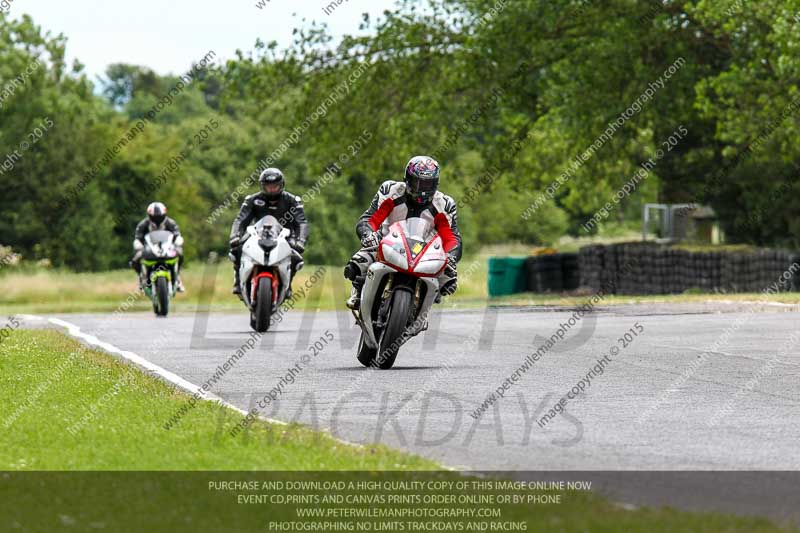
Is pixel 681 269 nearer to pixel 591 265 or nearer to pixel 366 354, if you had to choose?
pixel 591 265

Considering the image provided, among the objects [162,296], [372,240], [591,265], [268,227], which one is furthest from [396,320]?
[591,265]

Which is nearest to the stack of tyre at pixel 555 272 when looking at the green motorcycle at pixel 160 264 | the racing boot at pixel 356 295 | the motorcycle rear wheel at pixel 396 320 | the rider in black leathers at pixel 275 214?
the green motorcycle at pixel 160 264

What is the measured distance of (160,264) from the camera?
2641cm

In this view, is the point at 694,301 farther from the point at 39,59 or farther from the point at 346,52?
the point at 39,59

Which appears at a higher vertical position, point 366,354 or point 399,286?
point 399,286

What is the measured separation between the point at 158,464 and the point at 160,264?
18.8 metres

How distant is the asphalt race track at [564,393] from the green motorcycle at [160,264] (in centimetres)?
454

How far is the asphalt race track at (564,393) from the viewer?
26.3 ft

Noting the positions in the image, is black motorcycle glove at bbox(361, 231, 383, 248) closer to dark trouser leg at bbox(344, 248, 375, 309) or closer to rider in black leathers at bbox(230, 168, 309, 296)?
dark trouser leg at bbox(344, 248, 375, 309)

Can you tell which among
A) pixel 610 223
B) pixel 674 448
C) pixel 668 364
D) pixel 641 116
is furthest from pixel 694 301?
pixel 610 223

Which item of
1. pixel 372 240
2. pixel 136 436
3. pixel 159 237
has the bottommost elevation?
pixel 136 436

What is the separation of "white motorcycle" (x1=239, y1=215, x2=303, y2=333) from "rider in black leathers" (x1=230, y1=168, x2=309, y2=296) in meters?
0.11

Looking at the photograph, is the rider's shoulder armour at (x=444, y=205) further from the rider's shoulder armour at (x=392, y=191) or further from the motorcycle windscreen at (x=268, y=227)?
the motorcycle windscreen at (x=268, y=227)

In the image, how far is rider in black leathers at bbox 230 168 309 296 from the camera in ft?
65.2
